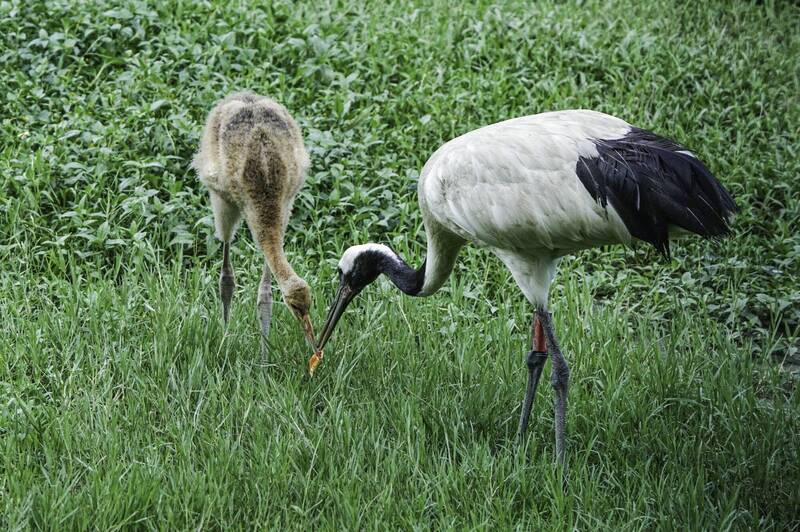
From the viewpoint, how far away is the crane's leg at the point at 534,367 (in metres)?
4.98

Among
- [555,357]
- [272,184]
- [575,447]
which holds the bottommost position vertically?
[575,447]

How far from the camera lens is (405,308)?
5.89 metres

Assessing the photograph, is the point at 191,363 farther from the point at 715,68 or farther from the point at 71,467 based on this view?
the point at 715,68

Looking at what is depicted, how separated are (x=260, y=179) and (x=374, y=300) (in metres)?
1.10

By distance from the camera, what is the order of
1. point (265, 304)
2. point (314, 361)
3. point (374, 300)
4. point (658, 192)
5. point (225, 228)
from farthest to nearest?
point (374, 300) < point (225, 228) < point (265, 304) < point (314, 361) < point (658, 192)

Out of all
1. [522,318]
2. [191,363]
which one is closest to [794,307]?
[522,318]

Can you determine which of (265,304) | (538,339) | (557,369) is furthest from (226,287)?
(557,369)

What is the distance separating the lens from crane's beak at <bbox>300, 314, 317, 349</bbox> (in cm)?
530

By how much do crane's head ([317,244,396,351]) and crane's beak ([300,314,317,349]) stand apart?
1.9 inches

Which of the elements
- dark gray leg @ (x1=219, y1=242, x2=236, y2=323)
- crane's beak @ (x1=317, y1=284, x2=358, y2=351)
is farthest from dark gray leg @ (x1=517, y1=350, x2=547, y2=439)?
dark gray leg @ (x1=219, y1=242, x2=236, y2=323)

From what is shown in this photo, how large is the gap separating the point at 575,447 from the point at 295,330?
1.65 metres

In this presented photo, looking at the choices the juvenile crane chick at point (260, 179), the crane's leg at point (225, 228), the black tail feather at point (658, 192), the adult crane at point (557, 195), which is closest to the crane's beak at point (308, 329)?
the juvenile crane chick at point (260, 179)

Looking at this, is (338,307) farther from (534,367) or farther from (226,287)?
(534,367)

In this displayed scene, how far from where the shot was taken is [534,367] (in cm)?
508
